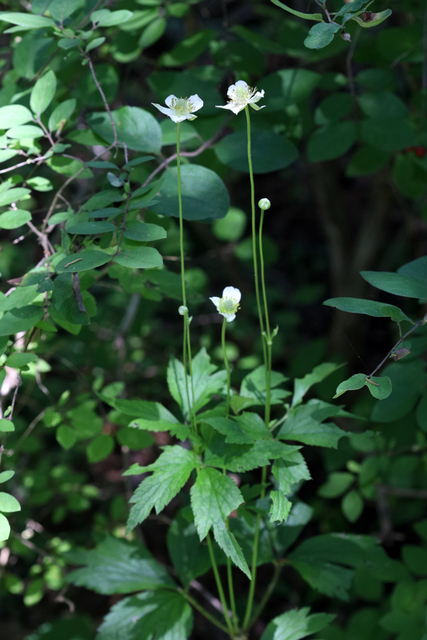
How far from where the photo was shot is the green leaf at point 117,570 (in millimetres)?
1215

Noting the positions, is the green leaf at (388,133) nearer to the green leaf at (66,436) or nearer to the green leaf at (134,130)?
the green leaf at (134,130)

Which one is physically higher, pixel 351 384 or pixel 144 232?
pixel 144 232

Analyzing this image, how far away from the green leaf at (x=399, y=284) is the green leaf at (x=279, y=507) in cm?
39

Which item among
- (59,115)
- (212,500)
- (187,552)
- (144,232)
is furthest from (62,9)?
(187,552)

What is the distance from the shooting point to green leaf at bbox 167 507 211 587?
4.06ft

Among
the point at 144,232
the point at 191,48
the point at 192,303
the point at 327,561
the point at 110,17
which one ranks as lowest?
the point at 327,561

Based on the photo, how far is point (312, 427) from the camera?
1.01 m

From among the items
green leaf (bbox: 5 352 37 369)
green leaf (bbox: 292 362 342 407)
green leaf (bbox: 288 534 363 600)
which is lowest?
green leaf (bbox: 288 534 363 600)

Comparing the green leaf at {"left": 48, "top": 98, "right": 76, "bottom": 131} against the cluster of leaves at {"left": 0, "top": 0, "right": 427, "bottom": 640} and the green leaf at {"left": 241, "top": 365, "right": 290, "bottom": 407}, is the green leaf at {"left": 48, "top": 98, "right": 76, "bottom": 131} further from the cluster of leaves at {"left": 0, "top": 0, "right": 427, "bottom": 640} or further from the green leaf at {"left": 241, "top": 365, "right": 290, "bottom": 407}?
the green leaf at {"left": 241, "top": 365, "right": 290, "bottom": 407}

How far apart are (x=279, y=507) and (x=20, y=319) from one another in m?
0.59

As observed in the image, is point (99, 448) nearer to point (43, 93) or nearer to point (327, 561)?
point (327, 561)

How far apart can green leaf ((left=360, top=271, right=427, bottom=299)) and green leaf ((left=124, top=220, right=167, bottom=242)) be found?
0.36 metres

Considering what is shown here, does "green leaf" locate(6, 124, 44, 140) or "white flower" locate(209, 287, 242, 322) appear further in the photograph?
"green leaf" locate(6, 124, 44, 140)

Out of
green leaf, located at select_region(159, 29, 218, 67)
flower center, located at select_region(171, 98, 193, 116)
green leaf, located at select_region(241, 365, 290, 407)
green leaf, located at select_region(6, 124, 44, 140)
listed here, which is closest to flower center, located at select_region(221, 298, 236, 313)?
green leaf, located at select_region(241, 365, 290, 407)
